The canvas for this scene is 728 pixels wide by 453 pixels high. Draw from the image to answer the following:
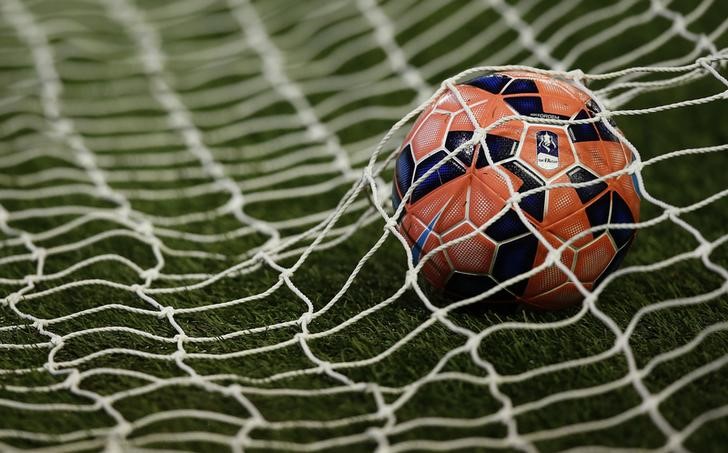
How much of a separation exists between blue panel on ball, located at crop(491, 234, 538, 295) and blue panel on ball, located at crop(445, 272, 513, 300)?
0.10 ft

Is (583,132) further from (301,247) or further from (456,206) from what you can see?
(301,247)

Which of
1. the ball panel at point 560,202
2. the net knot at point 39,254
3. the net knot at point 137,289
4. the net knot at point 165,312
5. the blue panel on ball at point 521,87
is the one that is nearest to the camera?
the ball panel at point 560,202

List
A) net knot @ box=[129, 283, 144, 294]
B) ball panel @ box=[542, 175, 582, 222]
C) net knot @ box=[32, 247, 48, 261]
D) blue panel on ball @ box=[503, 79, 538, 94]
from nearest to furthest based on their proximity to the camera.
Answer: ball panel @ box=[542, 175, 582, 222] < blue panel on ball @ box=[503, 79, 538, 94] < net knot @ box=[129, 283, 144, 294] < net knot @ box=[32, 247, 48, 261]

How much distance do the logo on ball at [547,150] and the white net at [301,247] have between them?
86 mm

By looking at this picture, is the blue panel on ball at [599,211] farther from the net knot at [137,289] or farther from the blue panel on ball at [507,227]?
the net knot at [137,289]

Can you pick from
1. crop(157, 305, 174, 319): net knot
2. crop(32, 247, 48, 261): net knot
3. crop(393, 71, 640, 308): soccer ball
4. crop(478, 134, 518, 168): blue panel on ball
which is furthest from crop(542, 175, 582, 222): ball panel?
crop(32, 247, 48, 261): net knot

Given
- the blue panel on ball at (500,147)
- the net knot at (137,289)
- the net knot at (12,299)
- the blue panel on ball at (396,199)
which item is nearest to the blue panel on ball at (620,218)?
the blue panel on ball at (500,147)

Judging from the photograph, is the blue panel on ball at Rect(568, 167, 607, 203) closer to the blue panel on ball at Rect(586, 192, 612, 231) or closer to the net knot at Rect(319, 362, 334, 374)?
the blue panel on ball at Rect(586, 192, 612, 231)

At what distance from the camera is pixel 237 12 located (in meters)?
3.95

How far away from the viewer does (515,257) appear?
1.75m

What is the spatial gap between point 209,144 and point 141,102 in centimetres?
48

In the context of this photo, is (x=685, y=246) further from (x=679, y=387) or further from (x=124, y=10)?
(x=124, y=10)

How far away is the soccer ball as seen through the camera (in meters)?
1.73

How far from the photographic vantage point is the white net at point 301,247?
1.62 meters
